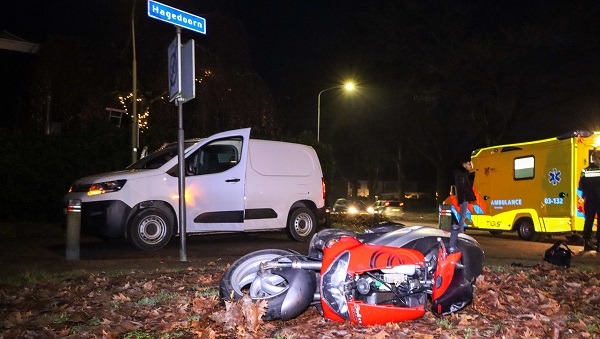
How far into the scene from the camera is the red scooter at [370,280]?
168 inches

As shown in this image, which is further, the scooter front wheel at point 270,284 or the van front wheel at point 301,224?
the van front wheel at point 301,224

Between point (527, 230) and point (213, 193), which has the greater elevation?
point (213, 193)

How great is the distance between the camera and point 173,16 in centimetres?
816

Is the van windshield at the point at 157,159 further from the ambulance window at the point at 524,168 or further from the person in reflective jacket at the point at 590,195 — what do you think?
the ambulance window at the point at 524,168

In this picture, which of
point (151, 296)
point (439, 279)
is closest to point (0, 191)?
point (151, 296)

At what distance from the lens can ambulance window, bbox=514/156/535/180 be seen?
14289 mm

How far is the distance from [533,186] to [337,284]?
11.3 meters

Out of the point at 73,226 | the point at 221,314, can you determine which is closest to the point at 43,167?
the point at 73,226

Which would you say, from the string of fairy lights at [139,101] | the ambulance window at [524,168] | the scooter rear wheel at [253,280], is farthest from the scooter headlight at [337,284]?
the string of fairy lights at [139,101]

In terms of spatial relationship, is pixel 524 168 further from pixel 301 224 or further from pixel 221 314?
pixel 221 314

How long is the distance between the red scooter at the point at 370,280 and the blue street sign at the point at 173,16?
15.0 ft

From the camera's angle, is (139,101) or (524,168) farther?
(139,101)

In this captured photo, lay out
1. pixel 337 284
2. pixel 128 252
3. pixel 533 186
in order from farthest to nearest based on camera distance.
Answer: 1. pixel 533 186
2. pixel 128 252
3. pixel 337 284

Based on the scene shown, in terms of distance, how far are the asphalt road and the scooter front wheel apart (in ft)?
10.2
